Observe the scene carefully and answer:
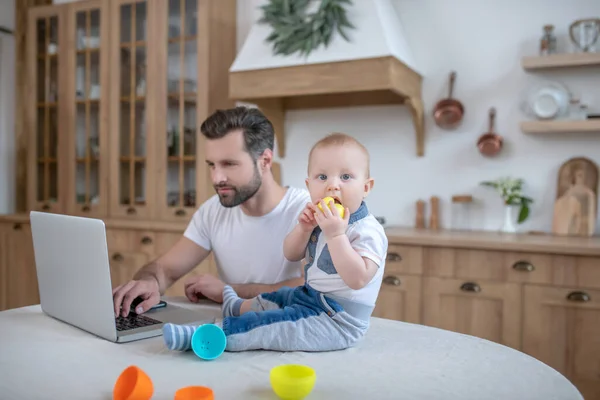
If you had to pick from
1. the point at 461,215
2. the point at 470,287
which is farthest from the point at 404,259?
the point at 461,215

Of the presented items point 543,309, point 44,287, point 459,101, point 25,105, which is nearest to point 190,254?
point 44,287

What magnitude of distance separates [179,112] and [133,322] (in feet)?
7.49

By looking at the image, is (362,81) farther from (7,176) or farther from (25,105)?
(7,176)

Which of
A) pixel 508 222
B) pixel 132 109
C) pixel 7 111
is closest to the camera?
pixel 508 222

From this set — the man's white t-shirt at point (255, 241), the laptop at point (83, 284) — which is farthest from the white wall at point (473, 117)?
the laptop at point (83, 284)

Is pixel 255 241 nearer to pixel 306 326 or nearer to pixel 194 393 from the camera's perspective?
pixel 306 326

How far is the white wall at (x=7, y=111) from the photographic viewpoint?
13.8 ft

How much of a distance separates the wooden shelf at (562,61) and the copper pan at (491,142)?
1.00 ft

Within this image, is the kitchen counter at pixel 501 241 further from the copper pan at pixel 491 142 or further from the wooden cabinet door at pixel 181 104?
the wooden cabinet door at pixel 181 104

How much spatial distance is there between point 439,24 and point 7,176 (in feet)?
10.8

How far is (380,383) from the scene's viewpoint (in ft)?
3.11

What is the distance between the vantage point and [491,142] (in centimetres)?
285

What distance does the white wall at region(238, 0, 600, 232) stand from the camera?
9.10 ft

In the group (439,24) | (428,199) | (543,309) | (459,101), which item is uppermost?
(439,24)
